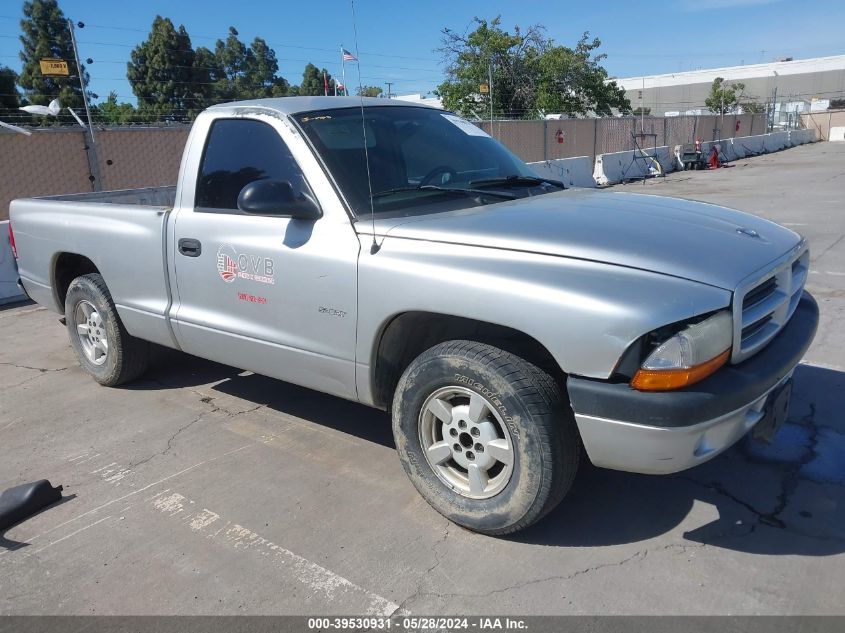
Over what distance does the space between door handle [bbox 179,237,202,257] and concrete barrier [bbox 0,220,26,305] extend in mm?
5762

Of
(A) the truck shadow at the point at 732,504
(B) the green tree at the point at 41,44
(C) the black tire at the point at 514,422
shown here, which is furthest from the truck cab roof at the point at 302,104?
(B) the green tree at the point at 41,44

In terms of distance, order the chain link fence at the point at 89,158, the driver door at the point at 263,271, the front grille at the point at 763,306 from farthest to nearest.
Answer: the chain link fence at the point at 89,158 < the driver door at the point at 263,271 < the front grille at the point at 763,306

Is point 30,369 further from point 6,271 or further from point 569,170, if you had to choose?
point 569,170

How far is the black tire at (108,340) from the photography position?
494 centimetres

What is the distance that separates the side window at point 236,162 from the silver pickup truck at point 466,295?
0.04ft

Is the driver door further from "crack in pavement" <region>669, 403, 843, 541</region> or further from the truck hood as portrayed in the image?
"crack in pavement" <region>669, 403, 843, 541</region>

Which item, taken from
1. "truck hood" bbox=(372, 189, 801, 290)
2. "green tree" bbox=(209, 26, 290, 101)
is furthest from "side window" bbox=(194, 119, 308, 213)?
"green tree" bbox=(209, 26, 290, 101)

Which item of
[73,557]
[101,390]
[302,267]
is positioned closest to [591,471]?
[302,267]

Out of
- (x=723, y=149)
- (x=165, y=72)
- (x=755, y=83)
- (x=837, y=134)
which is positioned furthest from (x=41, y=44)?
(x=755, y=83)

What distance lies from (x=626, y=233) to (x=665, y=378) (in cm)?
73

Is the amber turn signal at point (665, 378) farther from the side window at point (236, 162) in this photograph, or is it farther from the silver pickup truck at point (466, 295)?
the side window at point (236, 162)

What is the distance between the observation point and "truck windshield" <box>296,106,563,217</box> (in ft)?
11.7

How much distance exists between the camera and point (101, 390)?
525cm

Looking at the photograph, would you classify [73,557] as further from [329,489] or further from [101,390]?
[101,390]
